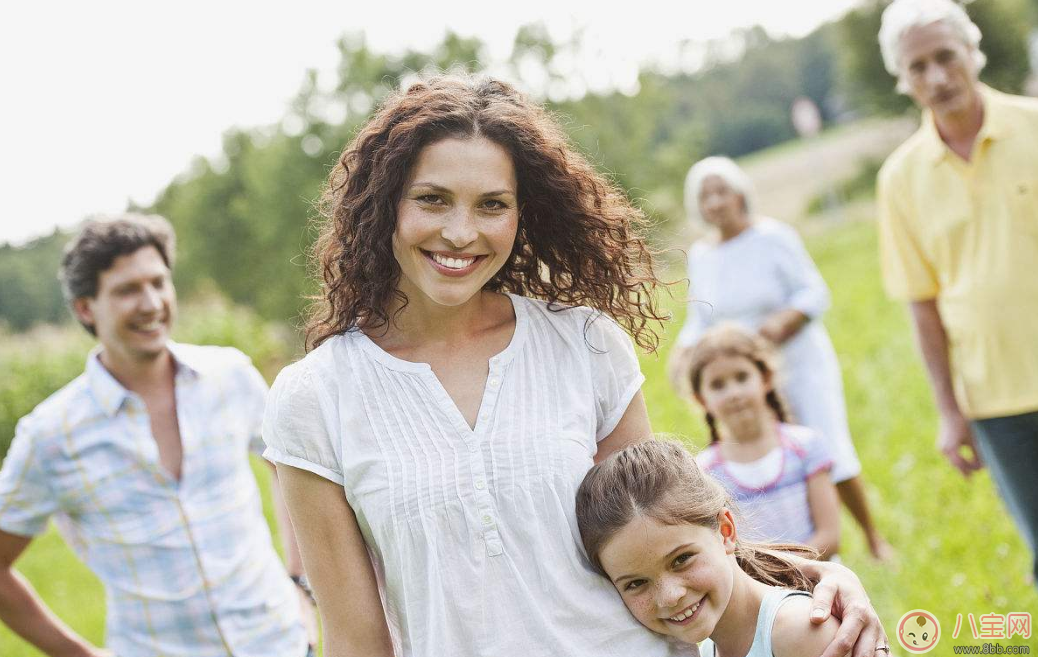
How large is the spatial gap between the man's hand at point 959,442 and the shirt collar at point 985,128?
106cm

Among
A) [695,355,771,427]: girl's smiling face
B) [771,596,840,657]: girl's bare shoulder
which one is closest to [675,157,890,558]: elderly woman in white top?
[695,355,771,427]: girl's smiling face

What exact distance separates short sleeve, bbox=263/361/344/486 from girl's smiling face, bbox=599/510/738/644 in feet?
2.02

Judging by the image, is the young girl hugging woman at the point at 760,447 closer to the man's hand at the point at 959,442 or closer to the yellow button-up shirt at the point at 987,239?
the man's hand at the point at 959,442

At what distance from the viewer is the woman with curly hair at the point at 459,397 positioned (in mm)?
2086

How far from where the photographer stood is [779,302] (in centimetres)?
574

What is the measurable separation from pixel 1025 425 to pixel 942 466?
3.44 meters

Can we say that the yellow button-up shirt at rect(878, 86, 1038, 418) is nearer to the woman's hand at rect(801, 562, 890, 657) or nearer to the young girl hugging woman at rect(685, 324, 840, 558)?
the young girl hugging woman at rect(685, 324, 840, 558)

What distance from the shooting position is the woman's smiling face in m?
2.24

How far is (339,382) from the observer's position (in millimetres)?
2195

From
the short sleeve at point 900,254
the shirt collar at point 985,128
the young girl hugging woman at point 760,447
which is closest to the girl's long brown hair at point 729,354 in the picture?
the young girl hugging woman at point 760,447

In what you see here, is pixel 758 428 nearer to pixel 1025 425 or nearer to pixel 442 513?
pixel 1025 425

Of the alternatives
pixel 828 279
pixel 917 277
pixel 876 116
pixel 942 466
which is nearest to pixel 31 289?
pixel 828 279

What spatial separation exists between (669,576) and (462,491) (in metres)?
0.51

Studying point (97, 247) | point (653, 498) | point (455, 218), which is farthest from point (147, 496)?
point (653, 498)
